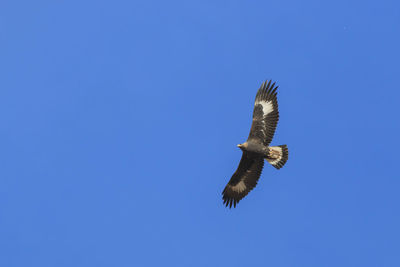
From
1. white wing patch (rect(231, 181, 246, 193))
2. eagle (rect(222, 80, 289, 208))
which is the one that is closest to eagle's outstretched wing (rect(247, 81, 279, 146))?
eagle (rect(222, 80, 289, 208))

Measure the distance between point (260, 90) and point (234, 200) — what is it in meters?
4.75

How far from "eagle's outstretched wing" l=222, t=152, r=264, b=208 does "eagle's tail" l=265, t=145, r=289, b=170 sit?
0.55 meters

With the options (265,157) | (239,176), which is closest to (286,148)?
(265,157)

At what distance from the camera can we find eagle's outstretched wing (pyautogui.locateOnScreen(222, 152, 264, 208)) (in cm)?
1997

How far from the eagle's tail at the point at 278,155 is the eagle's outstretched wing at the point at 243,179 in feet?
1.80

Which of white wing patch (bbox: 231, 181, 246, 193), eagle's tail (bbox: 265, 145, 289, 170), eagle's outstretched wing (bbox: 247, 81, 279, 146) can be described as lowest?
white wing patch (bbox: 231, 181, 246, 193)

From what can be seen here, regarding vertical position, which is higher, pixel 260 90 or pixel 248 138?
pixel 260 90

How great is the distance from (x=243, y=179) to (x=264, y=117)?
2.84 metres

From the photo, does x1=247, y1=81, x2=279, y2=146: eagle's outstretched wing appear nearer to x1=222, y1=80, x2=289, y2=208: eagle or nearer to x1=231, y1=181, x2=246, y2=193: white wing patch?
x1=222, y1=80, x2=289, y2=208: eagle

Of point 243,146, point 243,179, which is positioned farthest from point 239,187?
point 243,146

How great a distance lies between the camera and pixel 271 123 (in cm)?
1927

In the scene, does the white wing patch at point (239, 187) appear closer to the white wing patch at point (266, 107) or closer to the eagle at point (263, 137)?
the eagle at point (263, 137)

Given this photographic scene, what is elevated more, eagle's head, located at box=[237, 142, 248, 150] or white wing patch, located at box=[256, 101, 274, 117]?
white wing patch, located at box=[256, 101, 274, 117]

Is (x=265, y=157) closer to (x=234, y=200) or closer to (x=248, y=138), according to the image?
(x=248, y=138)
